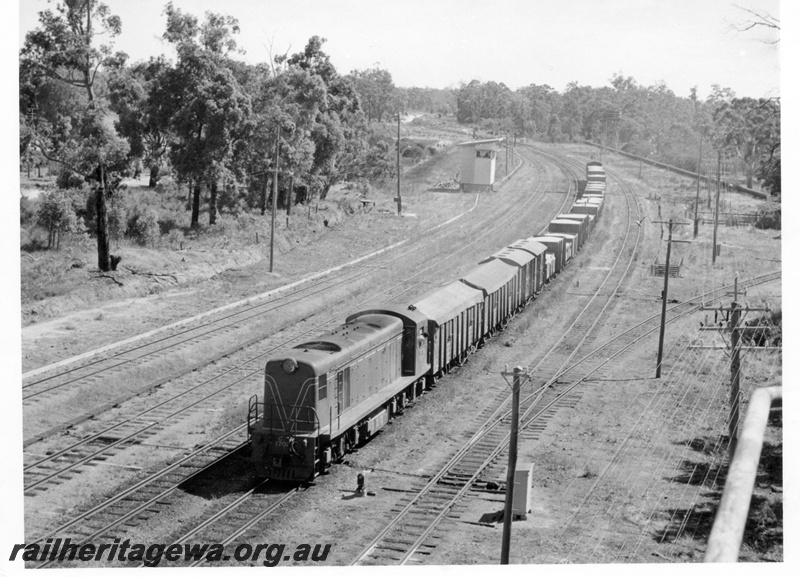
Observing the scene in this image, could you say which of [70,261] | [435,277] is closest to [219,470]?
[70,261]

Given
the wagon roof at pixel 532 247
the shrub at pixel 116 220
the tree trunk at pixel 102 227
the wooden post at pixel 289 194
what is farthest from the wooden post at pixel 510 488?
the wooden post at pixel 289 194

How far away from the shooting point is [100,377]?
34406mm

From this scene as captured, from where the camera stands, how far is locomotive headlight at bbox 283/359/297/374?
79.9 ft

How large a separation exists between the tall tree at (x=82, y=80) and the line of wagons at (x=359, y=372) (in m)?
19.5

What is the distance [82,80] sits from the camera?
4612 cm

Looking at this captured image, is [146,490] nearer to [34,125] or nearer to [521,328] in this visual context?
[521,328]

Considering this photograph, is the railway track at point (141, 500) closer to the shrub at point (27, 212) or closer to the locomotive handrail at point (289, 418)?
the locomotive handrail at point (289, 418)

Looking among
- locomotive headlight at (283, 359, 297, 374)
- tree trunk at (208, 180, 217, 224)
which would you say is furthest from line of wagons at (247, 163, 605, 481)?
tree trunk at (208, 180, 217, 224)

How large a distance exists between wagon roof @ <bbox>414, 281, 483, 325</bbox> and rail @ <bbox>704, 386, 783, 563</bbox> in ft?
80.5

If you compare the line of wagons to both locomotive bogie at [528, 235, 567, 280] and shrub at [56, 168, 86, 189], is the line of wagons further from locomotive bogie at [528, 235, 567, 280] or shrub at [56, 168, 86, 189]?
shrub at [56, 168, 86, 189]

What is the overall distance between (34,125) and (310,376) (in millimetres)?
30427

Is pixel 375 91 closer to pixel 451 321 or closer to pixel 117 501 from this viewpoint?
pixel 451 321

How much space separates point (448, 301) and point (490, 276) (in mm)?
8240

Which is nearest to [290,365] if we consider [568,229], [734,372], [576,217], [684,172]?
[734,372]
